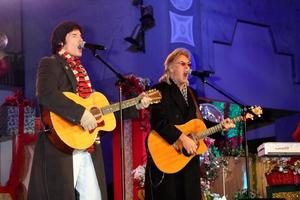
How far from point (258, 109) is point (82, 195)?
6.67 ft

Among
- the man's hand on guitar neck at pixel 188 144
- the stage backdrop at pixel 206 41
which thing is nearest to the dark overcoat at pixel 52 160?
the man's hand on guitar neck at pixel 188 144

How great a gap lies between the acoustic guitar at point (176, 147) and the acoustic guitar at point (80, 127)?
2.45ft

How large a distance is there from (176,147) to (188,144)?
178 mm

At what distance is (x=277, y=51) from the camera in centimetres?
1060

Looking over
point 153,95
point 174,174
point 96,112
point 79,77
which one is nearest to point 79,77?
point 79,77

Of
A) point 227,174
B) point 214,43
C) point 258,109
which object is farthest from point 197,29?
point 258,109

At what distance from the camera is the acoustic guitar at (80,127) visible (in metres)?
3.61

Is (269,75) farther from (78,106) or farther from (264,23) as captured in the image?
(78,106)

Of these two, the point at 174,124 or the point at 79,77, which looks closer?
the point at 79,77

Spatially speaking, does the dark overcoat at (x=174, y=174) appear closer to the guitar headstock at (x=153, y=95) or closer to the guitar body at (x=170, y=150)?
the guitar body at (x=170, y=150)

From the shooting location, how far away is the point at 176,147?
466 centimetres

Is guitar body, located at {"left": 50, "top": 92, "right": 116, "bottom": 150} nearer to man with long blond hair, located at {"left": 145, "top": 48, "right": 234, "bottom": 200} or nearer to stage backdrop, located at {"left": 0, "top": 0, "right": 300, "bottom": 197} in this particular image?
man with long blond hair, located at {"left": 145, "top": 48, "right": 234, "bottom": 200}

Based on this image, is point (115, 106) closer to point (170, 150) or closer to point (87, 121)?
point (87, 121)

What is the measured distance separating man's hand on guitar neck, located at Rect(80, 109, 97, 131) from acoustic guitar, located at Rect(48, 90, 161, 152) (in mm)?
65
